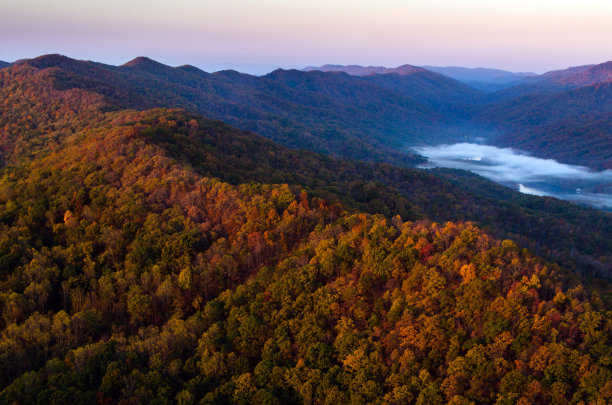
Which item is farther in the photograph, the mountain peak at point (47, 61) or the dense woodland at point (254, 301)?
the mountain peak at point (47, 61)

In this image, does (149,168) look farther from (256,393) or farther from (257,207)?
(256,393)

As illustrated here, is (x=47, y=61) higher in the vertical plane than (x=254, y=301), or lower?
higher

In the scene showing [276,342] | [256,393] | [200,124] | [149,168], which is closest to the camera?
[256,393]

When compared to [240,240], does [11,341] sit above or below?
below

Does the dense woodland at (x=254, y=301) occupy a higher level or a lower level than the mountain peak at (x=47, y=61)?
lower

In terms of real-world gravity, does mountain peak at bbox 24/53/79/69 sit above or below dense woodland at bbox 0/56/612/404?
above

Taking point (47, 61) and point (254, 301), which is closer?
point (254, 301)

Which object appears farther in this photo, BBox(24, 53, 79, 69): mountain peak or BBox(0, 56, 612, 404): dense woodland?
BBox(24, 53, 79, 69): mountain peak

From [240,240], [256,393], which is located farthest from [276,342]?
[240,240]
